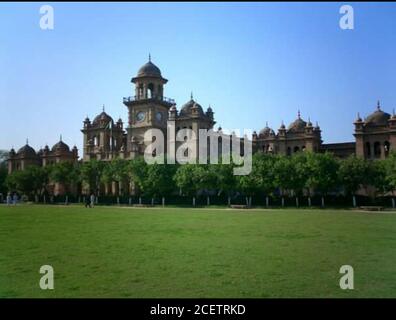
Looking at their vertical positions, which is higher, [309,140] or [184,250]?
[309,140]

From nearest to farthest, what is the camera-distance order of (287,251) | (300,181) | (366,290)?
(366,290), (287,251), (300,181)

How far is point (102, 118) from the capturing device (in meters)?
78.2

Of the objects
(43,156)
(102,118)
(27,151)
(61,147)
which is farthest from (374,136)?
(27,151)

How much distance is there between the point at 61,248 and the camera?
44.7 feet

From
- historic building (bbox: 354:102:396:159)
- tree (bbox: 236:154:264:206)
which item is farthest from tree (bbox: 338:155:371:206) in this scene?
historic building (bbox: 354:102:396:159)

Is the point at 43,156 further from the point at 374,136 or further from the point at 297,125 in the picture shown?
the point at 374,136

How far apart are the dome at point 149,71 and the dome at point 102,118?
12938 mm

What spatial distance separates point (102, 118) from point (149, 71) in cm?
1522

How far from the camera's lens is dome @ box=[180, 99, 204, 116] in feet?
219

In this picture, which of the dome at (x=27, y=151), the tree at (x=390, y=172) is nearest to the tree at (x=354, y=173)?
the tree at (x=390, y=172)

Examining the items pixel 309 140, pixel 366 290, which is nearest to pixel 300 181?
pixel 309 140
